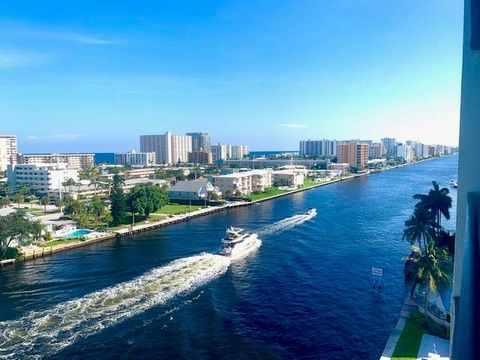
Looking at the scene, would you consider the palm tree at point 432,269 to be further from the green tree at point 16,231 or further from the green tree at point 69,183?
the green tree at point 69,183

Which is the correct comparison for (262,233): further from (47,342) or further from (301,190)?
(301,190)

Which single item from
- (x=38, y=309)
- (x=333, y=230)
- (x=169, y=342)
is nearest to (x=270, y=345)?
(x=169, y=342)

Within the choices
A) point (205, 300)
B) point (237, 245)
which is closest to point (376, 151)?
point (237, 245)

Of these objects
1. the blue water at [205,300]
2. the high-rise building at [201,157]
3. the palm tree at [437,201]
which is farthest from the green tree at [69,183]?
the high-rise building at [201,157]

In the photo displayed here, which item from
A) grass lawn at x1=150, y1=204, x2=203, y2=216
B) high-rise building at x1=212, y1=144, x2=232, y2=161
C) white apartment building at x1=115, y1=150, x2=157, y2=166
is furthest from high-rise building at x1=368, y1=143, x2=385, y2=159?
grass lawn at x1=150, y1=204, x2=203, y2=216

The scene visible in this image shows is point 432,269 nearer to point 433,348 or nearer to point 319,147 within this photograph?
point 433,348

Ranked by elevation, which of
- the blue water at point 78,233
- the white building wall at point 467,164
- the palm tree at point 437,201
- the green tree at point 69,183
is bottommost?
the blue water at point 78,233

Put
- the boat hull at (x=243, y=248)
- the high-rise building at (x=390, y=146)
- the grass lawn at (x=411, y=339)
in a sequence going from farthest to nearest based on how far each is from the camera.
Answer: the high-rise building at (x=390, y=146), the boat hull at (x=243, y=248), the grass lawn at (x=411, y=339)
